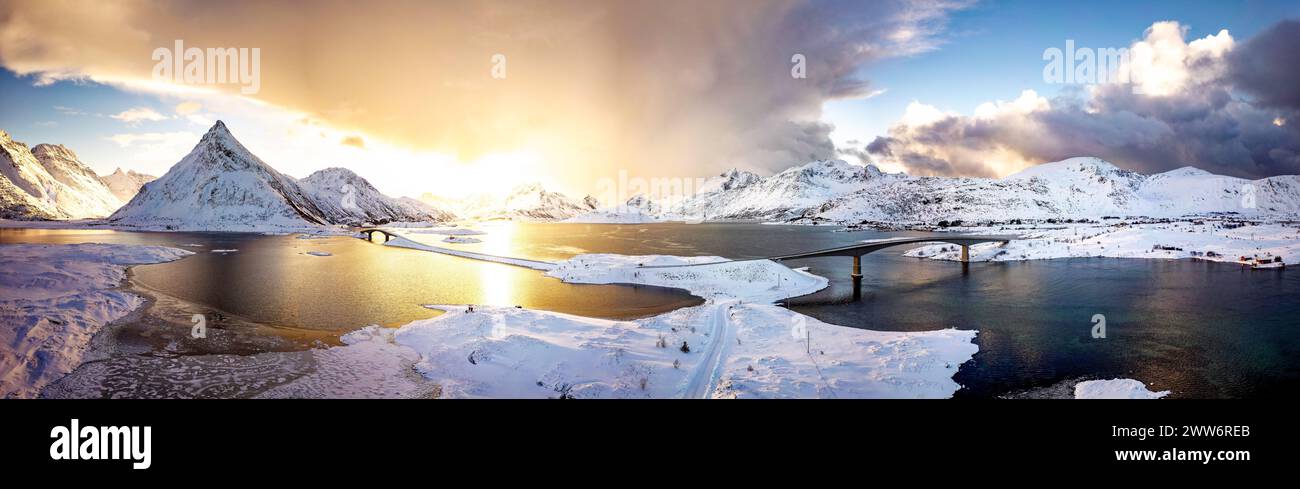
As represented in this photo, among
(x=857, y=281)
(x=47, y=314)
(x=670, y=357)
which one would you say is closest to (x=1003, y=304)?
(x=857, y=281)

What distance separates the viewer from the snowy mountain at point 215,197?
137m

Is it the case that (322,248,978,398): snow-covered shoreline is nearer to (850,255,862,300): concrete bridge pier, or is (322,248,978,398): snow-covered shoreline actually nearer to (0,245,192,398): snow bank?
(0,245,192,398): snow bank

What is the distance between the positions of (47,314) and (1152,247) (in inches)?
3287

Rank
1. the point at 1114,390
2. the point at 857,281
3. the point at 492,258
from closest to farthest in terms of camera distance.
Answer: the point at 1114,390 → the point at 857,281 → the point at 492,258

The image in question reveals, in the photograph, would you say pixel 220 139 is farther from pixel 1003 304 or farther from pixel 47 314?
pixel 1003 304

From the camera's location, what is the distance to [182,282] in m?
34.3

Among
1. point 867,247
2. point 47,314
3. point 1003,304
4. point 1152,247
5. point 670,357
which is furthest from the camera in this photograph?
point 1152,247

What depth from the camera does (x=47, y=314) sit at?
15672 millimetres

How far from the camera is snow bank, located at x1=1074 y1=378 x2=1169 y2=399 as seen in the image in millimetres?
12773

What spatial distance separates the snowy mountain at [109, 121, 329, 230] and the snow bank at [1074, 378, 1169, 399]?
175m

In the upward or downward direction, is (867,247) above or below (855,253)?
above
